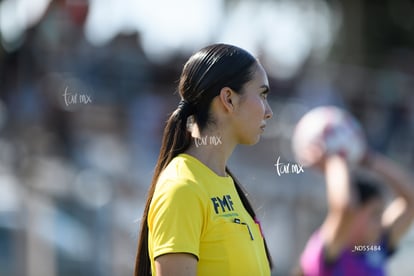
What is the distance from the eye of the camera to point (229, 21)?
9.87 meters

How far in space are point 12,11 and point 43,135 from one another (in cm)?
151

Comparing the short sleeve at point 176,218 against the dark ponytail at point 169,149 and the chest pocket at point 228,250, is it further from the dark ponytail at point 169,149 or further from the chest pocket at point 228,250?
the dark ponytail at point 169,149

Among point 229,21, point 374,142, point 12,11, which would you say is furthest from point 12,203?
point 374,142

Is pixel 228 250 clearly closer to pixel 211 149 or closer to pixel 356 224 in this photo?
pixel 211 149

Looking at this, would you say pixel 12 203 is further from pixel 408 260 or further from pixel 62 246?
pixel 408 260

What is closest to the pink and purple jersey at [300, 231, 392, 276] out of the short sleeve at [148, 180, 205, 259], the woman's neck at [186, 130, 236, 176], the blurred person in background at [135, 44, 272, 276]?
the blurred person in background at [135, 44, 272, 276]

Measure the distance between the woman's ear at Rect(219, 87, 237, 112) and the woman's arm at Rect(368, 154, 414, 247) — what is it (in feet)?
7.04

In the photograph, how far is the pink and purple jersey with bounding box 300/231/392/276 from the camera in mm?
4941

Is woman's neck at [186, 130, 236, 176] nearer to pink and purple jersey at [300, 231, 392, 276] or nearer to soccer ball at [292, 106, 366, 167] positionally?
pink and purple jersey at [300, 231, 392, 276]

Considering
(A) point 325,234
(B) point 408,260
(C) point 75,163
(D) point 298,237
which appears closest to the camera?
(A) point 325,234

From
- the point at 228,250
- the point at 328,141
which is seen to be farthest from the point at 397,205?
the point at 228,250

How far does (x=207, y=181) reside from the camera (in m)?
3.19

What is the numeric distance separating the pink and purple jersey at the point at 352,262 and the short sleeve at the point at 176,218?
2036 millimetres

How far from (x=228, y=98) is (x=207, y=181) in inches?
10.9
